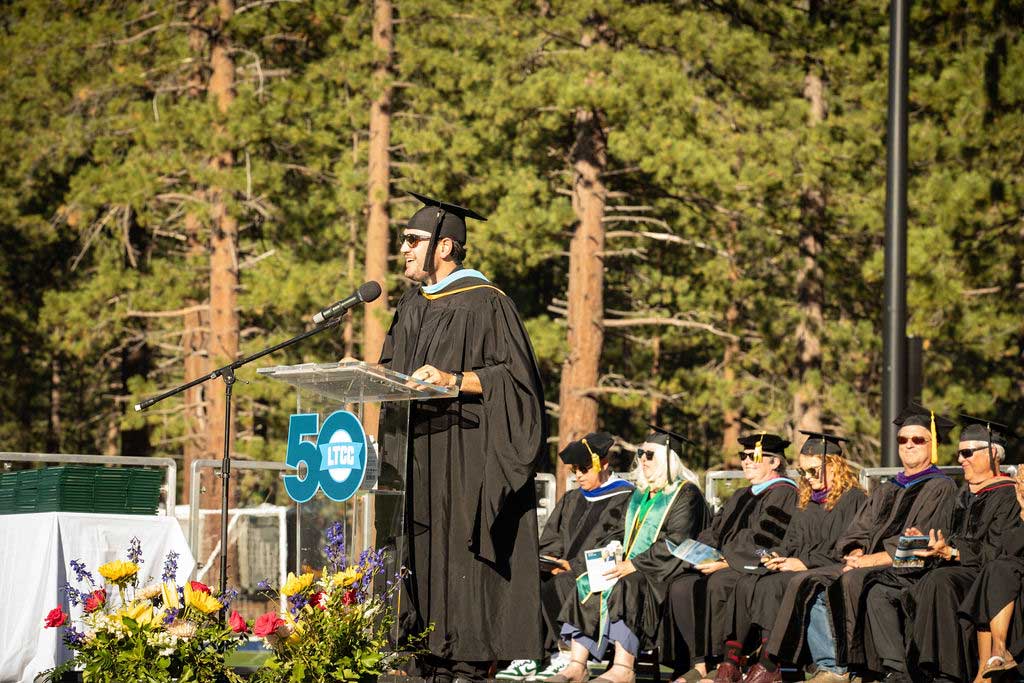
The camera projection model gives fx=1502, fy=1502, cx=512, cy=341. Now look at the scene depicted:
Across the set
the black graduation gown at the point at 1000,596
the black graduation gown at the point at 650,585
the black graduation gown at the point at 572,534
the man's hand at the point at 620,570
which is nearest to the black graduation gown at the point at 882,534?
the black graduation gown at the point at 1000,596

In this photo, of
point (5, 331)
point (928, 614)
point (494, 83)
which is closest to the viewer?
point (928, 614)

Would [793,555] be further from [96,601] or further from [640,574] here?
[96,601]

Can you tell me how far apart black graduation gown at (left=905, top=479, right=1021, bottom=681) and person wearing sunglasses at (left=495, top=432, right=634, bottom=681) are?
2582mm

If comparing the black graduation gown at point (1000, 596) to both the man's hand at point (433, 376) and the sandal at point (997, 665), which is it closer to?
the sandal at point (997, 665)

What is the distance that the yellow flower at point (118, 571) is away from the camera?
652 centimetres

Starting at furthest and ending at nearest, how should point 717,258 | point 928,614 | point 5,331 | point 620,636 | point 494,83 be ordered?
point 5,331 → point 717,258 → point 494,83 → point 620,636 → point 928,614

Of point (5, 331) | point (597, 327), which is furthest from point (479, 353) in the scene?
point (5, 331)

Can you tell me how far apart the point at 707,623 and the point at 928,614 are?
1693 millimetres

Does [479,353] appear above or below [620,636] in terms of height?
above

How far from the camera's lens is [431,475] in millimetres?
6168

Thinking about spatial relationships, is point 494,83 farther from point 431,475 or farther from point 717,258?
point 431,475

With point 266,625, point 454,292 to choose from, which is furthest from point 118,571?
point 454,292

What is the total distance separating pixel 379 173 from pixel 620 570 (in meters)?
13.1

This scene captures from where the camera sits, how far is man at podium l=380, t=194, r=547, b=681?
608 cm
